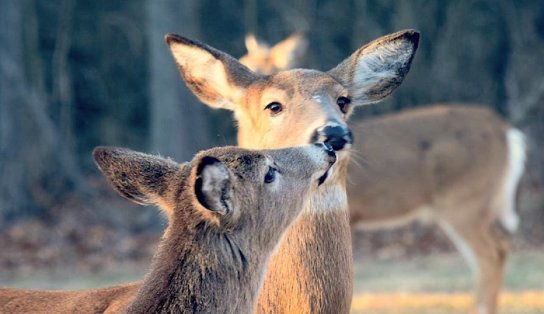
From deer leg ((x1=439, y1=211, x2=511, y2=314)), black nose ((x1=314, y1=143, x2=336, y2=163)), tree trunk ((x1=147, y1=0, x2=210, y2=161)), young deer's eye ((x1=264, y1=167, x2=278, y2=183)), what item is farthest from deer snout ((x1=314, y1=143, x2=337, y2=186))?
tree trunk ((x1=147, y1=0, x2=210, y2=161))

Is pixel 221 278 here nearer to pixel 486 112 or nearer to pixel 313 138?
pixel 313 138

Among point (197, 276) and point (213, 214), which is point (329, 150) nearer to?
point (213, 214)

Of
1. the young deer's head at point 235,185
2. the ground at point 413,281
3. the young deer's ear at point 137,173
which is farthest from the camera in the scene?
the ground at point 413,281

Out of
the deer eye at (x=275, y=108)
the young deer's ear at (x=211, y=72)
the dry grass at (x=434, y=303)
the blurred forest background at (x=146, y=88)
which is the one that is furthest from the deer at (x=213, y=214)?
the blurred forest background at (x=146, y=88)

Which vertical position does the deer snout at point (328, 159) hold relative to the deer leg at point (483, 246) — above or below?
below

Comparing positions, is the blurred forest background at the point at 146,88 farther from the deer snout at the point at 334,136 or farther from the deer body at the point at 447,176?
the deer snout at the point at 334,136

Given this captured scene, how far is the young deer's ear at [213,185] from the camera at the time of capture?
4719 millimetres

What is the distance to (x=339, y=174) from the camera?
606 cm

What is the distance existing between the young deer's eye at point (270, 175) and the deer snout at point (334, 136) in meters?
0.48

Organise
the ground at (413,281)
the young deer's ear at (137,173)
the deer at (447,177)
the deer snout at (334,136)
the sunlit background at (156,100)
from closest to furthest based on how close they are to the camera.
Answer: the young deer's ear at (137,173) < the deer snout at (334,136) < the ground at (413,281) < the deer at (447,177) < the sunlit background at (156,100)

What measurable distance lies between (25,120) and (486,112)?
9.38m

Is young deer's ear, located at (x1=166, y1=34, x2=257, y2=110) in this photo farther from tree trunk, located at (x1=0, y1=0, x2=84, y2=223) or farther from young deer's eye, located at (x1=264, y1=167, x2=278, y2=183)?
tree trunk, located at (x1=0, y1=0, x2=84, y2=223)

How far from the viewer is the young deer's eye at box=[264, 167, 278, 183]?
5320mm

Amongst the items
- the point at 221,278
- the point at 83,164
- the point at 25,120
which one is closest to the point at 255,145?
the point at 221,278
